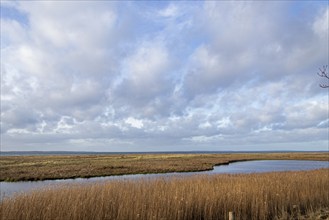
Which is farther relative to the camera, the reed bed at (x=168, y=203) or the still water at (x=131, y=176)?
the still water at (x=131, y=176)

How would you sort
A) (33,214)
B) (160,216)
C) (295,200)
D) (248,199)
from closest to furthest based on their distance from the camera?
(33,214)
(160,216)
(248,199)
(295,200)

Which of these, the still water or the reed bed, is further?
the still water

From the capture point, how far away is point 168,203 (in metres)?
11.1

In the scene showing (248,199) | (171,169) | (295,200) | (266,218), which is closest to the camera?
(266,218)

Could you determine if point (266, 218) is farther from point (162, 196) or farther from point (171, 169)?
point (171, 169)

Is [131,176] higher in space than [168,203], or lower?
lower

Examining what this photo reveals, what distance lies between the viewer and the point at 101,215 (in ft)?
33.7

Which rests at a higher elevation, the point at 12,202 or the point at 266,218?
the point at 12,202

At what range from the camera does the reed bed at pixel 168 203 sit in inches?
396

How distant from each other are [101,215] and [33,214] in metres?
2.04

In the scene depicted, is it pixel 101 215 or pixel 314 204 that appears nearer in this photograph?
pixel 101 215

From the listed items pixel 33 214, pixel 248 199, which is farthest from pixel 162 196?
pixel 33 214

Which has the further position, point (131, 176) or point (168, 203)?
point (131, 176)

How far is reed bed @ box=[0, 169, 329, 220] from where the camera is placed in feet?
33.0
